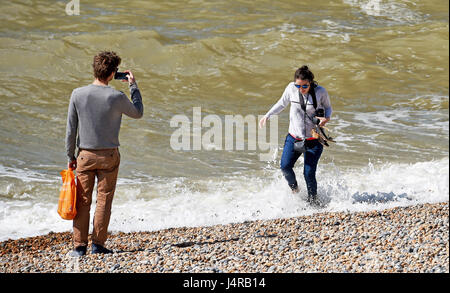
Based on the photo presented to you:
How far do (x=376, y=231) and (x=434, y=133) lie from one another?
7.95 m

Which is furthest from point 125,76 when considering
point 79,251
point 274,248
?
point 274,248

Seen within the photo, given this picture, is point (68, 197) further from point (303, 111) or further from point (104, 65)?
point (303, 111)

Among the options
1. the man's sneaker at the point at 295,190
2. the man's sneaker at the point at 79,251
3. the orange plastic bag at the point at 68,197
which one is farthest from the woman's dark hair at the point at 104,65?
the man's sneaker at the point at 295,190

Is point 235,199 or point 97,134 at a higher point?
point 97,134

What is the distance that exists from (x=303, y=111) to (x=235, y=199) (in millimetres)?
2212

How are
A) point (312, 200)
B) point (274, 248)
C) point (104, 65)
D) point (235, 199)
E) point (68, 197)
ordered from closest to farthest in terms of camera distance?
1. point (104, 65)
2. point (68, 197)
3. point (274, 248)
4. point (312, 200)
5. point (235, 199)

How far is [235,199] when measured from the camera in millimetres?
9359

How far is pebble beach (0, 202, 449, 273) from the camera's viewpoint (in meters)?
5.70

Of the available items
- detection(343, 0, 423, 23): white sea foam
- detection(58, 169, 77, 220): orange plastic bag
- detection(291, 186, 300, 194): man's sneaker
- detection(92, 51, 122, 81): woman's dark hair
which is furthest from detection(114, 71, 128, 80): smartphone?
detection(343, 0, 423, 23): white sea foam

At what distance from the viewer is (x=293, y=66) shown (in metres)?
20.3

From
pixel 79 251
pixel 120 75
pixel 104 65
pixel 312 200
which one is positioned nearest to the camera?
pixel 104 65
